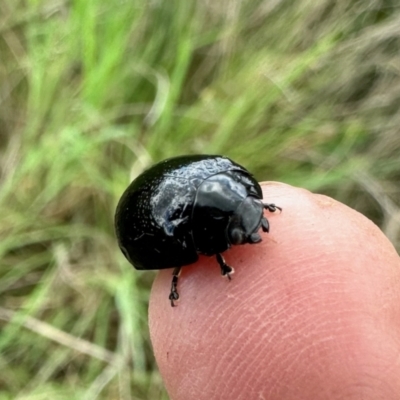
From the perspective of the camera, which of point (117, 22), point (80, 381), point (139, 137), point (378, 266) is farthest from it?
point (139, 137)

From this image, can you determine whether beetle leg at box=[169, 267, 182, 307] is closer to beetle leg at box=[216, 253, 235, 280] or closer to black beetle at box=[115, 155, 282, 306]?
black beetle at box=[115, 155, 282, 306]

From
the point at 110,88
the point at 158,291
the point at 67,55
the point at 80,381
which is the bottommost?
the point at 80,381

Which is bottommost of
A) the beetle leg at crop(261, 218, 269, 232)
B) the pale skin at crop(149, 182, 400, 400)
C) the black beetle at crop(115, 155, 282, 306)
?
the pale skin at crop(149, 182, 400, 400)

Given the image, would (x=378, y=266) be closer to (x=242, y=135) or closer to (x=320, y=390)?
(x=320, y=390)

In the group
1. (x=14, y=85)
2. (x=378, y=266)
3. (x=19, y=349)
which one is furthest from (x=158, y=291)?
(x=14, y=85)

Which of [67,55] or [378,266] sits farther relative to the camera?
[67,55]

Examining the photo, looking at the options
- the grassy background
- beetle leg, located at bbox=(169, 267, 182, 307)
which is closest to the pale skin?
beetle leg, located at bbox=(169, 267, 182, 307)
